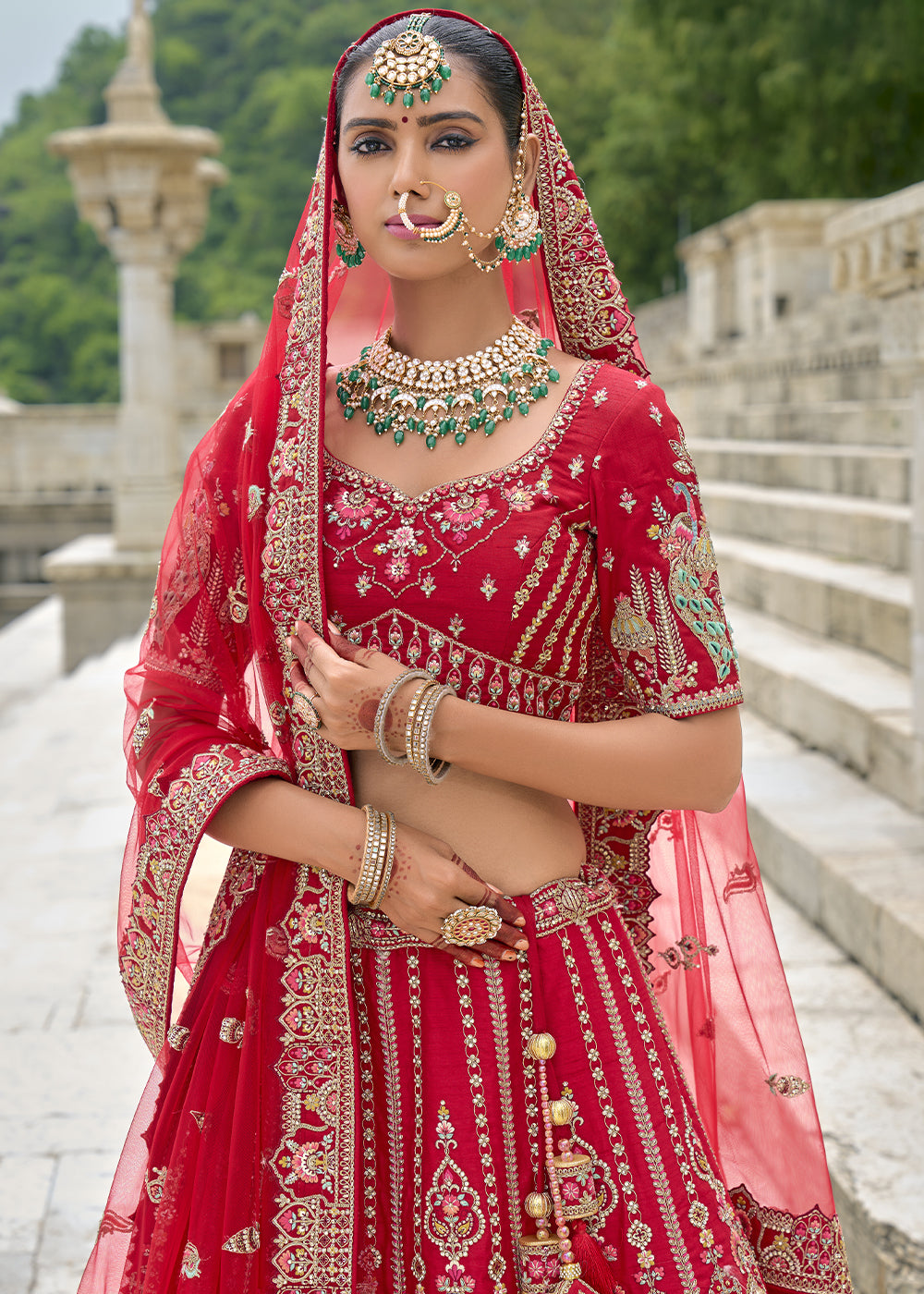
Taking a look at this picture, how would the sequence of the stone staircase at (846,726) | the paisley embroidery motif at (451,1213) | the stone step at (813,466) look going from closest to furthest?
the paisley embroidery motif at (451,1213)
the stone staircase at (846,726)
the stone step at (813,466)

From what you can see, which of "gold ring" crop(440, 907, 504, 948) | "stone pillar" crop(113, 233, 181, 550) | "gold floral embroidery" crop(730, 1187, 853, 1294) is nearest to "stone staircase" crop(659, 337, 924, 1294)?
"gold floral embroidery" crop(730, 1187, 853, 1294)

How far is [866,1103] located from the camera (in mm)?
2314

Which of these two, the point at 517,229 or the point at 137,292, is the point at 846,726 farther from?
the point at 137,292

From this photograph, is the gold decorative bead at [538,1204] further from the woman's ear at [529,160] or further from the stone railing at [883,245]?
the stone railing at [883,245]

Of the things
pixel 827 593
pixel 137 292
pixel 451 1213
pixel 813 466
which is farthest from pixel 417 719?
pixel 137 292

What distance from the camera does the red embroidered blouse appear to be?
129 centimetres

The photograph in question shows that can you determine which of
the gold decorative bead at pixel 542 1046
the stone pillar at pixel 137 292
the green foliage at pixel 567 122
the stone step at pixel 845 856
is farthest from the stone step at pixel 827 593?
the green foliage at pixel 567 122

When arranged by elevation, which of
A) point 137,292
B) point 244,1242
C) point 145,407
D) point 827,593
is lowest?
point 244,1242

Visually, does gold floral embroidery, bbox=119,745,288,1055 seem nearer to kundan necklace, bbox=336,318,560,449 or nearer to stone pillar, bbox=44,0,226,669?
kundan necklace, bbox=336,318,560,449

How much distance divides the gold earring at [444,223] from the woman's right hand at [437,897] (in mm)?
589

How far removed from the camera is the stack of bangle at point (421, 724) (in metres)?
1.25

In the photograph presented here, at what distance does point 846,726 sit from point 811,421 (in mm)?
3878

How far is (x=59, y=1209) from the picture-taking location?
246 centimetres

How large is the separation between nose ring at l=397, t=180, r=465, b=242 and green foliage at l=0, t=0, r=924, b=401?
36.3 feet
